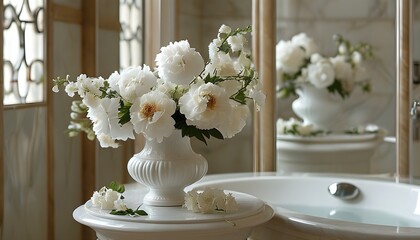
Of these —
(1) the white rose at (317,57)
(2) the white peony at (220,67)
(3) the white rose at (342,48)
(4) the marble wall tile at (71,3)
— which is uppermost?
(4) the marble wall tile at (71,3)

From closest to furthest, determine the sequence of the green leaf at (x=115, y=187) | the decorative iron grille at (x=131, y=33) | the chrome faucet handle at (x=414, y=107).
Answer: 1. the green leaf at (x=115, y=187)
2. the chrome faucet handle at (x=414, y=107)
3. the decorative iron grille at (x=131, y=33)

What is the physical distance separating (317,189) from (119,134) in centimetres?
140

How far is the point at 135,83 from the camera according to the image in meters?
2.05

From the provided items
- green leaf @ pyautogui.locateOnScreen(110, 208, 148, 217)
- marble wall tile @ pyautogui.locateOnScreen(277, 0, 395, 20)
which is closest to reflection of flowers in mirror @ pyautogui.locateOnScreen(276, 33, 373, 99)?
marble wall tile @ pyautogui.locateOnScreen(277, 0, 395, 20)

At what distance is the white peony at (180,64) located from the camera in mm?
2035

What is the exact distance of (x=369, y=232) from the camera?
7.04 ft

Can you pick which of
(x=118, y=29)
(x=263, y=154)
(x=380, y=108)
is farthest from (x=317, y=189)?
(x=118, y=29)

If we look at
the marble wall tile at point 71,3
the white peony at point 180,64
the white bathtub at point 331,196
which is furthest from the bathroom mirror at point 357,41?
the white peony at point 180,64

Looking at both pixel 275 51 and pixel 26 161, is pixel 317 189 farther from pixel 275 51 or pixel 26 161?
pixel 26 161

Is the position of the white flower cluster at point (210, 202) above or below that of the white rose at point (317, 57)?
below

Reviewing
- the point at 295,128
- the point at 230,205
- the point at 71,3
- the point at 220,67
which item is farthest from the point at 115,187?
the point at 295,128

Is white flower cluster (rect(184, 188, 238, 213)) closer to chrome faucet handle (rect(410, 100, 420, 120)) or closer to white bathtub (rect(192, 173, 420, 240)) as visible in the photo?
white bathtub (rect(192, 173, 420, 240))

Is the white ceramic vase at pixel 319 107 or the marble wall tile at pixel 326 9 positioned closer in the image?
the marble wall tile at pixel 326 9

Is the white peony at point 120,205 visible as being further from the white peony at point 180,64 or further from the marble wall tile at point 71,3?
the marble wall tile at point 71,3
